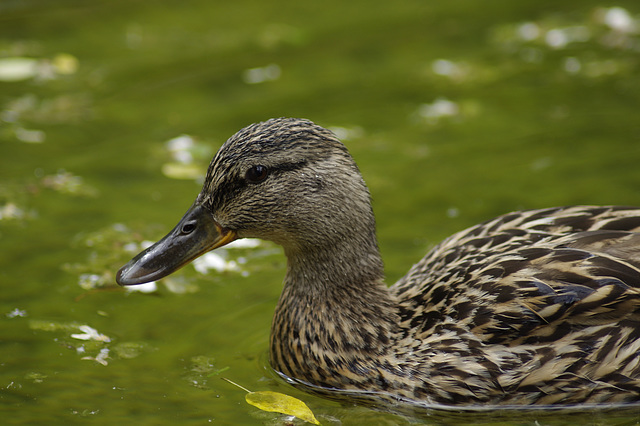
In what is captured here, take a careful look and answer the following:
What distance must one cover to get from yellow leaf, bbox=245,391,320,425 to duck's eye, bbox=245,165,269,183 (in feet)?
4.20

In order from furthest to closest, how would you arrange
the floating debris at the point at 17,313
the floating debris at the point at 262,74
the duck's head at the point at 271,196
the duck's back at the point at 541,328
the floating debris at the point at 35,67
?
1. the floating debris at the point at 35,67
2. the floating debris at the point at 262,74
3. the floating debris at the point at 17,313
4. the duck's head at the point at 271,196
5. the duck's back at the point at 541,328

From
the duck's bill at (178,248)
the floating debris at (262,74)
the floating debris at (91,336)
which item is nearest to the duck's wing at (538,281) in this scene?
the duck's bill at (178,248)

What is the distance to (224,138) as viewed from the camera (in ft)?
29.2

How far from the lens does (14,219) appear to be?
7500 millimetres

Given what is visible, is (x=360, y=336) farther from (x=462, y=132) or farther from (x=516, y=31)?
(x=516, y=31)

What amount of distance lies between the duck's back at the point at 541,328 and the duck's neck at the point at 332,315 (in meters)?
0.28

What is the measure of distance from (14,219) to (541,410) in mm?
4612

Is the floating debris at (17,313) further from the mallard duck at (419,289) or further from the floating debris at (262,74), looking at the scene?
the floating debris at (262,74)

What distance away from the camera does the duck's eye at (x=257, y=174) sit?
546cm

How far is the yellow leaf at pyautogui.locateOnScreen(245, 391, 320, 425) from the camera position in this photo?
5160 mm

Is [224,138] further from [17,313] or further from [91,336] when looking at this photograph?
[91,336]

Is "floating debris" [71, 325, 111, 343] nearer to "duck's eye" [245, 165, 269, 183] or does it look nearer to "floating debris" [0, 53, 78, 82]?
"duck's eye" [245, 165, 269, 183]

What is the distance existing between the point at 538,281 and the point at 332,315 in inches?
51.4

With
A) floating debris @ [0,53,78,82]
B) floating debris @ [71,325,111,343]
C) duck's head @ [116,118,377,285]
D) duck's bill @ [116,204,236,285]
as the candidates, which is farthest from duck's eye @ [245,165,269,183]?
floating debris @ [0,53,78,82]
